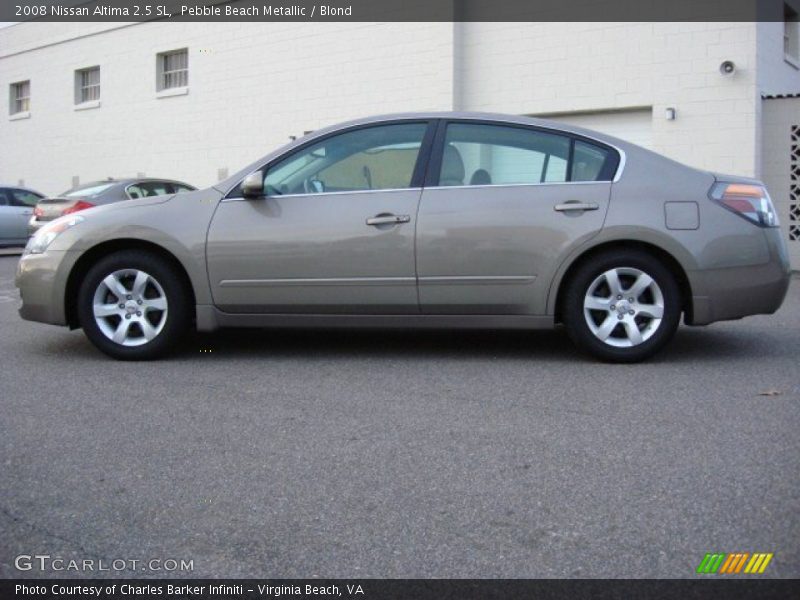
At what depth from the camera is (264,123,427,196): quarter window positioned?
6.04 m

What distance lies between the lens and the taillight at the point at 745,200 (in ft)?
18.9

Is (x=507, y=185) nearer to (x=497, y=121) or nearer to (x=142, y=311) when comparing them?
(x=497, y=121)

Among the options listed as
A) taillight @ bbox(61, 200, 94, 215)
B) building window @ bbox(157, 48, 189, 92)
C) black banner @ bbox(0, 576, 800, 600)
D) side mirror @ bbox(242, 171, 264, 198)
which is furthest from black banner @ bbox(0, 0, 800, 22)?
black banner @ bbox(0, 576, 800, 600)

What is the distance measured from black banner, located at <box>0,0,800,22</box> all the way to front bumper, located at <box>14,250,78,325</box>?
1049cm

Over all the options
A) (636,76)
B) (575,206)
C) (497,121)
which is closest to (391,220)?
(497,121)

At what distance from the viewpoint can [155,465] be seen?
389 centimetres

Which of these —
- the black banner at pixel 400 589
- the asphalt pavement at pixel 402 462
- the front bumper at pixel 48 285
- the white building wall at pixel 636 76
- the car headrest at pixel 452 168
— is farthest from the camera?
the white building wall at pixel 636 76

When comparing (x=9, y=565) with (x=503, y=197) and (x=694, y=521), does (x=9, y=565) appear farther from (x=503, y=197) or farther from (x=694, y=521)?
(x=503, y=197)

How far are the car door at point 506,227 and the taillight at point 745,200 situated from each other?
0.67m

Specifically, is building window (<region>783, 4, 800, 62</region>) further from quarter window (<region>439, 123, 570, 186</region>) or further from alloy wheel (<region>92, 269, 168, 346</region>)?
alloy wheel (<region>92, 269, 168, 346</region>)

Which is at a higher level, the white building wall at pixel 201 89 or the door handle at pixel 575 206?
the white building wall at pixel 201 89

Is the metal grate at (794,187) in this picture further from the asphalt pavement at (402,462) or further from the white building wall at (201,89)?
the asphalt pavement at (402,462)

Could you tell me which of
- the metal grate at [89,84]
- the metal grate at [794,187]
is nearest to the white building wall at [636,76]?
the metal grate at [794,187]

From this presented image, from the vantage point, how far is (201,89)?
66.0 feet
